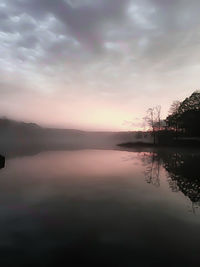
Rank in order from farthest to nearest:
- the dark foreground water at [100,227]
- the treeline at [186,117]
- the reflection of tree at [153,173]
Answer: the treeline at [186,117] → the reflection of tree at [153,173] → the dark foreground water at [100,227]

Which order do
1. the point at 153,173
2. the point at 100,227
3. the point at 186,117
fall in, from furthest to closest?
1. the point at 186,117
2. the point at 153,173
3. the point at 100,227

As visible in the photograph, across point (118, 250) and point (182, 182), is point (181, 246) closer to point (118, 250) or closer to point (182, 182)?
point (118, 250)

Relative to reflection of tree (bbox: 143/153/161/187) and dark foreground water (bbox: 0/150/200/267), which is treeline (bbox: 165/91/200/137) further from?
dark foreground water (bbox: 0/150/200/267)

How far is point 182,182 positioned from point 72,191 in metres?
9.93

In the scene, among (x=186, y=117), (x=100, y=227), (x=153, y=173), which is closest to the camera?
(x=100, y=227)

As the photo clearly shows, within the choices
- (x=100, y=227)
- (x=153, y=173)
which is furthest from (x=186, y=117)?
(x=100, y=227)

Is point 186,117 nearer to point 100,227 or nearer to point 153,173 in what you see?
point 153,173

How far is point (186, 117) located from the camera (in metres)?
69.2

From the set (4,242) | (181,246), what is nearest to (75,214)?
(4,242)

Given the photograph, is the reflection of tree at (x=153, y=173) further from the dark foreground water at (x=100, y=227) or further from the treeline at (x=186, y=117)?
the treeline at (x=186, y=117)

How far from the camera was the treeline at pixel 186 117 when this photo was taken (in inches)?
2628

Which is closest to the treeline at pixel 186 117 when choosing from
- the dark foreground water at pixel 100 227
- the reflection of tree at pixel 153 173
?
the reflection of tree at pixel 153 173

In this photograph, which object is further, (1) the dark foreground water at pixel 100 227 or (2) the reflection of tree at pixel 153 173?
(2) the reflection of tree at pixel 153 173

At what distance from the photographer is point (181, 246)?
22.9 ft
